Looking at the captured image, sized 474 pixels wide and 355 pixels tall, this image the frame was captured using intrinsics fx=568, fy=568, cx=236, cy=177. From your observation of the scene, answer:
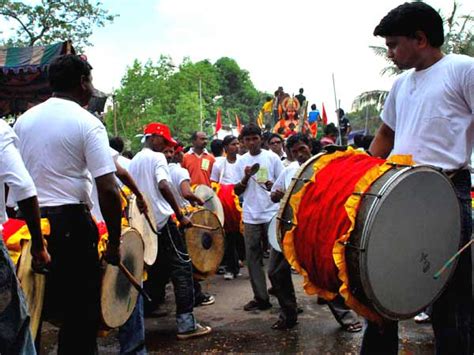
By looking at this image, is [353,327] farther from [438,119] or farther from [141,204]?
[438,119]

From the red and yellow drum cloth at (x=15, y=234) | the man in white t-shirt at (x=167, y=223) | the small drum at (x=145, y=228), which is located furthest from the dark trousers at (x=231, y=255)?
the red and yellow drum cloth at (x=15, y=234)

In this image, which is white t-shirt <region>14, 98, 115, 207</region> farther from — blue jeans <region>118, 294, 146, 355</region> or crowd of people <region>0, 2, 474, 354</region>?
blue jeans <region>118, 294, 146, 355</region>

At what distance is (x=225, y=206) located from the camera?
7.92 m

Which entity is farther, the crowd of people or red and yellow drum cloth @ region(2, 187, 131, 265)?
red and yellow drum cloth @ region(2, 187, 131, 265)

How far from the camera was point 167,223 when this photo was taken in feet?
18.1

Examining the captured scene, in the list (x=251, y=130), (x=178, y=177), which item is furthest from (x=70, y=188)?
(x=251, y=130)

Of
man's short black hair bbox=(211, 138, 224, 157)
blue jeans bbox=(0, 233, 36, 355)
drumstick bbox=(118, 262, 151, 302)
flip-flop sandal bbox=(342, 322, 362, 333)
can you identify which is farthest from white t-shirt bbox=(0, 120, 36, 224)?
man's short black hair bbox=(211, 138, 224, 157)

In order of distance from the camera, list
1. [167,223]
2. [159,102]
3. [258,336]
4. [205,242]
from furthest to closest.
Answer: [159,102] → [205,242] → [167,223] → [258,336]

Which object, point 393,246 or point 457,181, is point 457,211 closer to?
point 457,181

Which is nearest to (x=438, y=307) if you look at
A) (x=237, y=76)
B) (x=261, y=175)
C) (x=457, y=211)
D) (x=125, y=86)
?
(x=457, y=211)

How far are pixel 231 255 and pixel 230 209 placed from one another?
2.11 feet

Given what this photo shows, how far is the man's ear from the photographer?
2.89 meters

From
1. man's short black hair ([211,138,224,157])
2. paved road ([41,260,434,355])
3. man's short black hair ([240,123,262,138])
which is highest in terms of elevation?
man's short black hair ([240,123,262,138])

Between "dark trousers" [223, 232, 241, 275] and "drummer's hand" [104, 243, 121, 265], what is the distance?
4.49 meters
